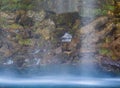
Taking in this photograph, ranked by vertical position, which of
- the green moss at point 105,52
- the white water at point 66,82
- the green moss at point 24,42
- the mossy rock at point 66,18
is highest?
the mossy rock at point 66,18

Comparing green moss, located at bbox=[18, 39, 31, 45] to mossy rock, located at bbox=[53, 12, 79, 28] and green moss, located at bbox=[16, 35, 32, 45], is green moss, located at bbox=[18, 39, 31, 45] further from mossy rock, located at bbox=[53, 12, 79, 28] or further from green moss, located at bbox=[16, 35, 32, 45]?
mossy rock, located at bbox=[53, 12, 79, 28]

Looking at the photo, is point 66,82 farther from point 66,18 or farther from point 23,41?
point 66,18

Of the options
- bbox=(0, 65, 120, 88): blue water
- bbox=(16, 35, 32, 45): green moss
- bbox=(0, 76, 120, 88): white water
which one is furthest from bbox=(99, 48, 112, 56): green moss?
bbox=(16, 35, 32, 45): green moss

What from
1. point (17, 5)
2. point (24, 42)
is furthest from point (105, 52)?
point (17, 5)

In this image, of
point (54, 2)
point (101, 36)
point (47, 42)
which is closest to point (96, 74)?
point (101, 36)

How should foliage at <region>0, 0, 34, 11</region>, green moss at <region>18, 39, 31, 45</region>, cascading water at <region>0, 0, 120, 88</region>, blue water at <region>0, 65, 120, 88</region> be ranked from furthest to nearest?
foliage at <region>0, 0, 34, 11</region> → green moss at <region>18, 39, 31, 45</region> → cascading water at <region>0, 0, 120, 88</region> → blue water at <region>0, 65, 120, 88</region>

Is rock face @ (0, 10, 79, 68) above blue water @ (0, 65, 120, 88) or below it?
above

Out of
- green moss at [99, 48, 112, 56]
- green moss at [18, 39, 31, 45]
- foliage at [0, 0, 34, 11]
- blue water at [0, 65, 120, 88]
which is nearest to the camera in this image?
blue water at [0, 65, 120, 88]

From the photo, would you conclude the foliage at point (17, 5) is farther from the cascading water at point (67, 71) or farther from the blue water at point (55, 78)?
the blue water at point (55, 78)

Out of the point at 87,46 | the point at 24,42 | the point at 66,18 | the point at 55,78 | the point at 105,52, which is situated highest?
the point at 66,18

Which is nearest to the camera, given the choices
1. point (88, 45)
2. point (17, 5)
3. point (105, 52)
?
point (105, 52)

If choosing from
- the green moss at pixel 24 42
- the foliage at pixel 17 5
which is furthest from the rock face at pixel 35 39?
the foliage at pixel 17 5

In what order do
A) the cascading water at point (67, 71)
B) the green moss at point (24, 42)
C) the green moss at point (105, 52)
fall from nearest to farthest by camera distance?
A: the cascading water at point (67, 71), the green moss at point (105, 52), the green moss at point (24, 42)

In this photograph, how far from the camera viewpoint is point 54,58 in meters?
6.64
